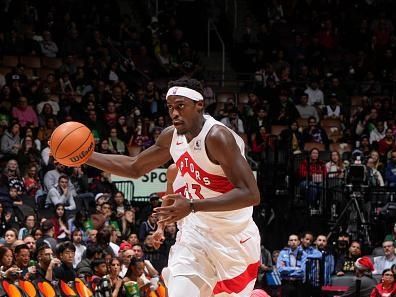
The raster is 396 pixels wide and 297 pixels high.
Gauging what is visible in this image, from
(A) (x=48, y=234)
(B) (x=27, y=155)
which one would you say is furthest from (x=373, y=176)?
(A) (x=48, y=234)

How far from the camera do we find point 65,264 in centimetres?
1203

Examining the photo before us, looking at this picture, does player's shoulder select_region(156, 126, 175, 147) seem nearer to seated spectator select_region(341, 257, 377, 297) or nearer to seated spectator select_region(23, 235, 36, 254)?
seated spectator select_region(23, 235, 36, 254)

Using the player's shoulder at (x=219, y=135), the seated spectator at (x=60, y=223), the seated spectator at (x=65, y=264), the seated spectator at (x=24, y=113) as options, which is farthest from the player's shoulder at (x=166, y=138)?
the seated spectator at (x=24, y=113)

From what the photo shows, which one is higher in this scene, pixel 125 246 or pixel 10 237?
pixel 10 237

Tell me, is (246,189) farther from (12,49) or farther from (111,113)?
(12,49)

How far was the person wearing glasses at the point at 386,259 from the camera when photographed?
14086 millimetres

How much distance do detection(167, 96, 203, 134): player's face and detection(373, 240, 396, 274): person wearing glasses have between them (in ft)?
27.2

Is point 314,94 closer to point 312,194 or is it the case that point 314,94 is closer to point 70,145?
point 312,194

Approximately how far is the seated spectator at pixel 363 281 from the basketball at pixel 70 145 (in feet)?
22.8

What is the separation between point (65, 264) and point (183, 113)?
607 cm

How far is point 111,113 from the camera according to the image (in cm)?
1723

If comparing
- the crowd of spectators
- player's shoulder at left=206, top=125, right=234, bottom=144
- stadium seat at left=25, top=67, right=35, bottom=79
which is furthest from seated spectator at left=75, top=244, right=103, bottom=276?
player's shoulder at left=206, top=125, right=234, bottom=144

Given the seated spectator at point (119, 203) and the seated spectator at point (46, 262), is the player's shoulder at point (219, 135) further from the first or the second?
the seated spectator at point (119, 203)

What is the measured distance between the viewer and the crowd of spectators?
13602 mm
